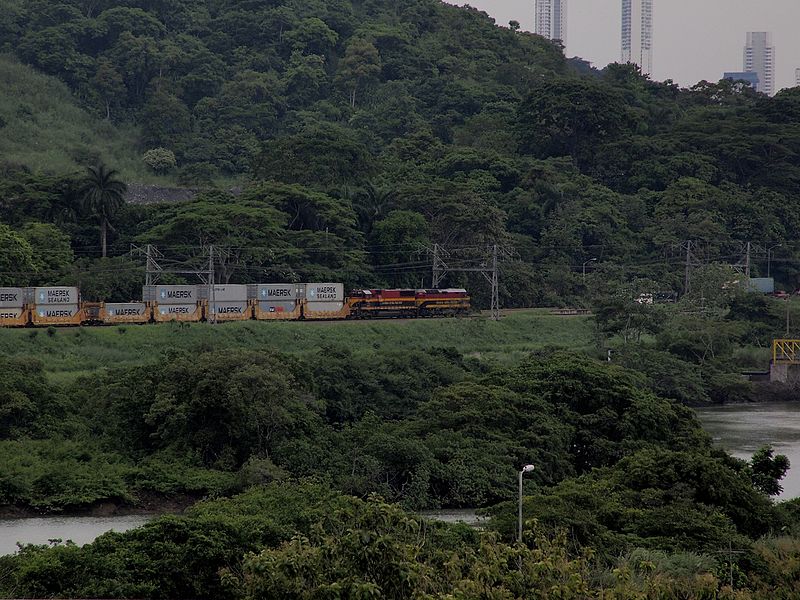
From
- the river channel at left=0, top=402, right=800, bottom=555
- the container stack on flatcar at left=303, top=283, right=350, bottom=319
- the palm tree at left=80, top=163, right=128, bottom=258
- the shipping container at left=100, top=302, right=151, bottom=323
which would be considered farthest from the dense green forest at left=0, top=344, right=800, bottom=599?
the palm tree at left=80, top=163, right=128, bottom=258

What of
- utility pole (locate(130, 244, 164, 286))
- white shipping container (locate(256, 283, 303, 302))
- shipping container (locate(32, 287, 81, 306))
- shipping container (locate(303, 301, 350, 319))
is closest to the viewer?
shipping container (locate(32, 287, 81, 306))

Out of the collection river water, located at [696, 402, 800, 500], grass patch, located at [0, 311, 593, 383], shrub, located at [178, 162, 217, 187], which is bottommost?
river water, located at [696, 402, 800, 500]

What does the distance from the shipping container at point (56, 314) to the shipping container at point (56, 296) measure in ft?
0.45

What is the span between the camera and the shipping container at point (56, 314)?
5975 centimetres

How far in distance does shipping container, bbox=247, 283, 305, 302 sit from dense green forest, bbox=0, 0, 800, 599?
355 cm

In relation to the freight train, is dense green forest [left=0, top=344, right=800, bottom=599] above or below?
below

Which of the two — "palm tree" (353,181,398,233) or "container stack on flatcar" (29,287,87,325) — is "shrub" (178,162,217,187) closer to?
"palm tree" (353,181,398,233)

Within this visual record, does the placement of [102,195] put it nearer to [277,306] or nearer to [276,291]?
[276,291]

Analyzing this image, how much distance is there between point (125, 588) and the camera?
2589 cm

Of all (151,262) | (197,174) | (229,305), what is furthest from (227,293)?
(197,174)

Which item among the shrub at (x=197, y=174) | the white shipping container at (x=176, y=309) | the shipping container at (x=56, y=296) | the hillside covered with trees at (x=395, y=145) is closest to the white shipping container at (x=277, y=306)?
the white shipping container at (x=176, y=309)

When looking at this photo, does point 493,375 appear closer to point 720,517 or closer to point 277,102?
point 720,517

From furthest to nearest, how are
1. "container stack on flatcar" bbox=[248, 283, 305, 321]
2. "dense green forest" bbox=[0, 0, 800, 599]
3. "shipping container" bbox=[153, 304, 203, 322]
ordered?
"container stack on flatcar" bbox=[248, 283, 305, 321], "shipping container" bbox=[153, 304, 203, 322], "dense green forest" bbox=[0, 0, 800, 599]

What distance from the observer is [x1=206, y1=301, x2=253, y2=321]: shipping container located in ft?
210
